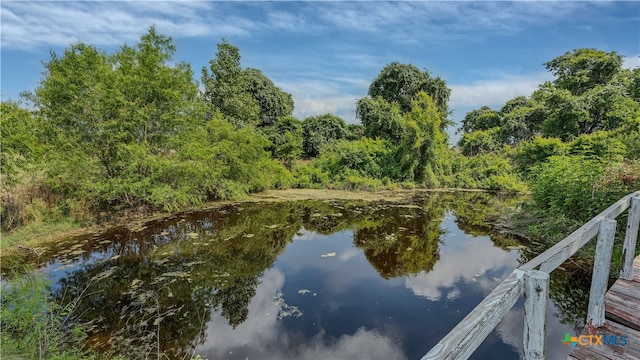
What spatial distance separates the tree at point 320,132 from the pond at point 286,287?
1163cm

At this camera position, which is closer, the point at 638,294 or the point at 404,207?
the point at 638,294

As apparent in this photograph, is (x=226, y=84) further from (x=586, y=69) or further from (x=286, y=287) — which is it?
(x=586, y=69)

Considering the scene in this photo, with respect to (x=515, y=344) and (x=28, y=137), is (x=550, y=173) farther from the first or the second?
(x=28, y=137)

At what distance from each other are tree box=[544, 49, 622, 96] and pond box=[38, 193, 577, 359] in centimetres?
1538

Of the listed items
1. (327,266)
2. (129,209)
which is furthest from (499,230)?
(129,209)

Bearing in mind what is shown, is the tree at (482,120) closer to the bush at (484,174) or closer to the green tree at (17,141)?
the bush at (484,174)

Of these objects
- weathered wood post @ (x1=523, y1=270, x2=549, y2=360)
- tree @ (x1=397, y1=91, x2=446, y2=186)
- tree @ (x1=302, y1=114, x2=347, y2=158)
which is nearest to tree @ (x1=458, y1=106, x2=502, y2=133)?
tree @ (x1=397, y1=91, x2=446, y2=186)

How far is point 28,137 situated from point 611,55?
24.4 meters

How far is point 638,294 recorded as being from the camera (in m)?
2.15

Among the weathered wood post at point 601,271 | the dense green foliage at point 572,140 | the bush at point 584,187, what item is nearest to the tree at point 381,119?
the dense green foliage at point 572,140

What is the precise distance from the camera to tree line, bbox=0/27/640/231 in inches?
252

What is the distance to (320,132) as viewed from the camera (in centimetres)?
1902

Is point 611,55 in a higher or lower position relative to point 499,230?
higher

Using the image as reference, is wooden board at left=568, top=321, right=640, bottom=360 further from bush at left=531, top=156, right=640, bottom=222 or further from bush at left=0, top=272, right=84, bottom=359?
bush at left=0, top=272, right=84, bottom=359
